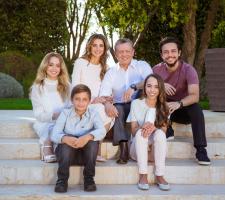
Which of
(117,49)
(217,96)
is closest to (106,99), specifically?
(117,49)

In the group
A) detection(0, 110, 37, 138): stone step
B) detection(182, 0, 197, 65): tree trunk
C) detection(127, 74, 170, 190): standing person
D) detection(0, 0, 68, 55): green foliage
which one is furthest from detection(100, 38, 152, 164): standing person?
detection(0, 0, 68, 55): green foliage

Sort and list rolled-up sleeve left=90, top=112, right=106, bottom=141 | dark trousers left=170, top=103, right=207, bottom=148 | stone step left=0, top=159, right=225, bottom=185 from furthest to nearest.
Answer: dark trousers left=170, top=103, right=207, bottom=148 → stone step left=0, top=159, right=225, bottom=185 → rolled-up sleeve left=90, top=112, right=106, bottom=141

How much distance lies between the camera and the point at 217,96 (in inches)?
281

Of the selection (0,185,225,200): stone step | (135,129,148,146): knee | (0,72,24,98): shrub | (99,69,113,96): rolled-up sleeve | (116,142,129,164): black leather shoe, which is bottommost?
(0,185,225,200): stone step

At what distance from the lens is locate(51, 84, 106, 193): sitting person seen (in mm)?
4602

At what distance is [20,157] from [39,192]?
2.75ft

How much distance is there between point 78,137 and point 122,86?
954mm

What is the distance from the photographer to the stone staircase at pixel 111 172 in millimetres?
4516

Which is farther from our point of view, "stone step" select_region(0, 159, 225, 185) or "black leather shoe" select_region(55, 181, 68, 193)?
"stone step" select_region(0, 159, 225, 185)

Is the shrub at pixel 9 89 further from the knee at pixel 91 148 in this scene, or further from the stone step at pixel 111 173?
the knee at pixel 91 148

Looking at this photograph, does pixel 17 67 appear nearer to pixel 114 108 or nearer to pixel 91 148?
pixel 114 108

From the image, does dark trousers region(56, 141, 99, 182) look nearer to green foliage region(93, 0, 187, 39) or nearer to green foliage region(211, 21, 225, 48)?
green foliage region(93, 0, 187, 39)

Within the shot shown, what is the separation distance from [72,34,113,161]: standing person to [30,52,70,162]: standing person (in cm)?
16

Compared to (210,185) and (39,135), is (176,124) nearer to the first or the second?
(210,185)
